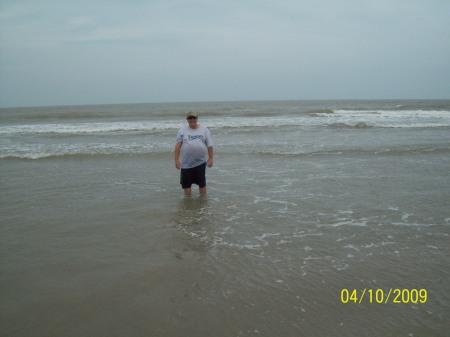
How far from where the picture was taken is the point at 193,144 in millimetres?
6180

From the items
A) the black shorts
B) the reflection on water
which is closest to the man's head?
the black shorts

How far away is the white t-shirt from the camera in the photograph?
618 centimetres

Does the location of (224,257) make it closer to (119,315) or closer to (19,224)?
(119,315)

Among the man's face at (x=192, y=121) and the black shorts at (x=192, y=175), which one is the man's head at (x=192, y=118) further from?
the black shorts at (x=192, y=175)

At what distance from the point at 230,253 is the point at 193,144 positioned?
8.22ft

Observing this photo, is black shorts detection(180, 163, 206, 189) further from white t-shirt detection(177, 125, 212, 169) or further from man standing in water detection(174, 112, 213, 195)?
white t-shirt detection(177, 125, 212, 169)

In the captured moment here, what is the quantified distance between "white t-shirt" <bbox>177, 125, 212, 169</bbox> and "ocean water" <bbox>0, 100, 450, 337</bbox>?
0.84m

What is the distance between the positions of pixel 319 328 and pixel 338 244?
1.79 meters

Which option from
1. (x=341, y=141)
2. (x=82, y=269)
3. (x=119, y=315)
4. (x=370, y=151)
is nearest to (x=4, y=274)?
(x=82, y=269)

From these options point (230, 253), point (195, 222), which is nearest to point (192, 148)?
point (195, 222)

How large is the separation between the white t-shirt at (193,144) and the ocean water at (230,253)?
837 millimetres

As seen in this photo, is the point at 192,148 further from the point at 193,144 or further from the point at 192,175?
the point at 192,175

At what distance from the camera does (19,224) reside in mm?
5504

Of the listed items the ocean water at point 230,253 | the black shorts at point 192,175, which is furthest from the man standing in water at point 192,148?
the ocean water at point 230,253
